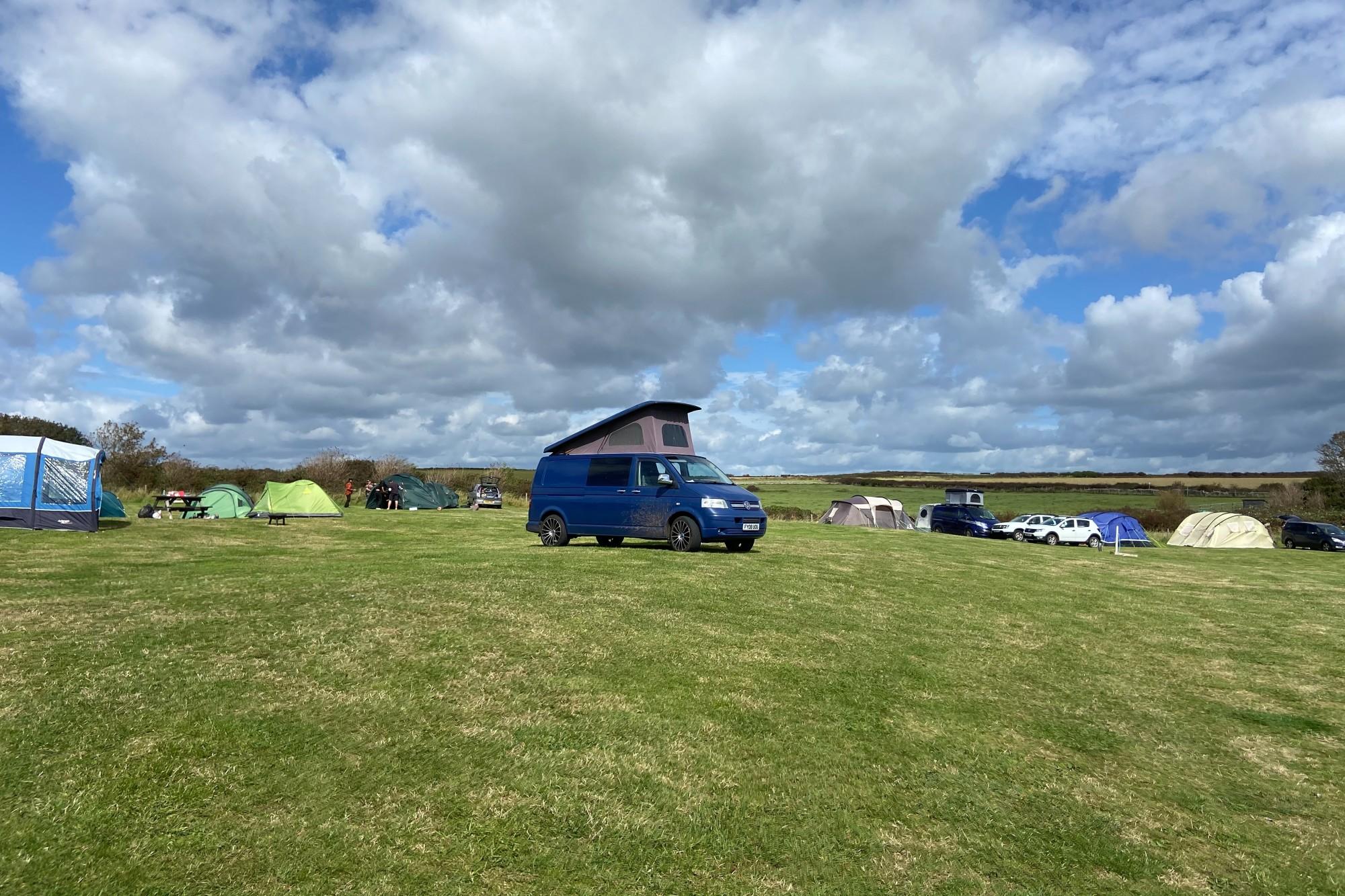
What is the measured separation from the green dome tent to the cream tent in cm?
4762

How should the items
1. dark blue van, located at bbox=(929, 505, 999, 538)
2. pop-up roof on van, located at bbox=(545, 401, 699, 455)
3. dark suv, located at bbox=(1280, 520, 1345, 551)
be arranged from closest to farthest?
pop-up roof on van, located at bbox=(545, 401, 699, 455) < dark suv, located at bbox=(1280, 520, 1345, 551) < dark blue van, located at bbox=(929, 505, 999, 538)

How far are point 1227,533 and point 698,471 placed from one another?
34419mm

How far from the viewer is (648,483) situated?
17.6 metres

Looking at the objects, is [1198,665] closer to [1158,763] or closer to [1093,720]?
[1093,720]

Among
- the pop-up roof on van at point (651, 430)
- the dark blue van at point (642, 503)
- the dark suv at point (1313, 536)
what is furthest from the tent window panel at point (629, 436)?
the dark suv at point (1313, 536)

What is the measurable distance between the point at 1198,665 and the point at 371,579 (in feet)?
37.3

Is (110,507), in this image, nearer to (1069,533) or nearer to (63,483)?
Result: (63,483)

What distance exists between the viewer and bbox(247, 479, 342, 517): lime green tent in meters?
30.4

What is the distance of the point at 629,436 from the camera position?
86.9 ft

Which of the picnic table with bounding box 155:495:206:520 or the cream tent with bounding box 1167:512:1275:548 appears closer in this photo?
the picnic table with bounding box 155:495:206:520

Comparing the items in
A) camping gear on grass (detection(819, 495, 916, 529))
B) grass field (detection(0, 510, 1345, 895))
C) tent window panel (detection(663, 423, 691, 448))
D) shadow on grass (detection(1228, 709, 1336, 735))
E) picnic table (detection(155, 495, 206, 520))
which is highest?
tent window panel (detection(663, 423, 691, 448))

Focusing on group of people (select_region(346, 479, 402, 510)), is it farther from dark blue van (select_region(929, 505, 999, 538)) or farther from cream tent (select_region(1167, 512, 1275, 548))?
cream tent (select_region(1167, 512, 1275, 548))

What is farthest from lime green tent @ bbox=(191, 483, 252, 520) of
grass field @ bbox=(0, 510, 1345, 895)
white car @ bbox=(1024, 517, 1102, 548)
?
white car @ bbox=(1024, 517, 1102, 548)

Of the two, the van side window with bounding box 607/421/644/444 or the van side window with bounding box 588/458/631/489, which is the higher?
the van side window with bounding box 607/421/644/444
